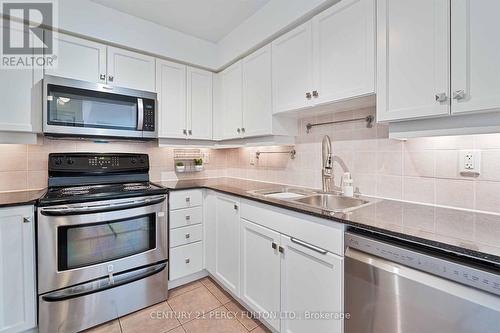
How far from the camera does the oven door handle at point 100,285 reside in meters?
1.56

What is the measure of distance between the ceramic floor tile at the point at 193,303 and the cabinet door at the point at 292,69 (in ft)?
5.71

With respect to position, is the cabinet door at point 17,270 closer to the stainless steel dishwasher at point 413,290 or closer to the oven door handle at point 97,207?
the oven door handle at point 97,207

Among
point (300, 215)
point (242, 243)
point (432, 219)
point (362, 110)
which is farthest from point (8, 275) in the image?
point (362, 110)

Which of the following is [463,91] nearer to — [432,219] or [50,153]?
[432,219]

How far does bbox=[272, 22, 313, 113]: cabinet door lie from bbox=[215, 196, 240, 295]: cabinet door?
923 millimetres

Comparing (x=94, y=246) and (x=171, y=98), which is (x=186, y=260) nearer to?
Result: (x=94, y=246)

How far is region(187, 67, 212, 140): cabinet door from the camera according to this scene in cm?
251

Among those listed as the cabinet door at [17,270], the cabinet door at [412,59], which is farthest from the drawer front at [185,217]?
the cabinet door at [412,59]

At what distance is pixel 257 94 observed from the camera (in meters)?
2.14

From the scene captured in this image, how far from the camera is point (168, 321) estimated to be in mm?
1759

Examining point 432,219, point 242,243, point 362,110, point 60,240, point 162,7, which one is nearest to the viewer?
point 432,219

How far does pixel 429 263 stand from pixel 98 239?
6.52 ft

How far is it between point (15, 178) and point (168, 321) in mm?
1697

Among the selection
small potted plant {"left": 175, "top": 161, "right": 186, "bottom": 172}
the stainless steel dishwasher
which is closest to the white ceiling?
small potted plant {"left": 175, "top": 161, "right": 186, "bottom": 172}
